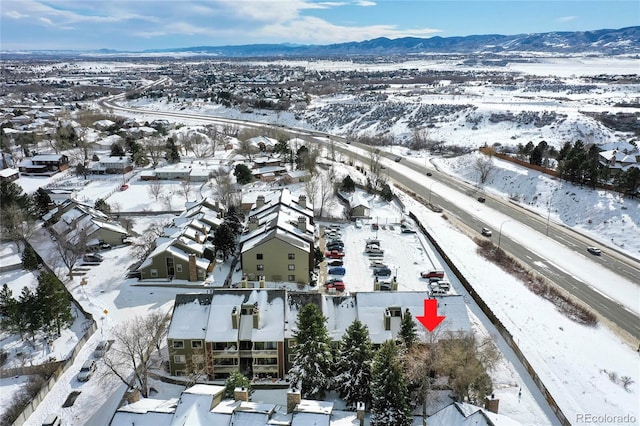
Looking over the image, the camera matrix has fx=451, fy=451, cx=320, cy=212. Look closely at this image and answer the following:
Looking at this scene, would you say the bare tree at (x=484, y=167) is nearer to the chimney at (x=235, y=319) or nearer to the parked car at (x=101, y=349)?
the chimney at (x=235, y=319)

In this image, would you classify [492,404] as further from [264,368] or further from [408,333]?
[264,368]

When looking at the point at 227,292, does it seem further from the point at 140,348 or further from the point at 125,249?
the point at 125,249

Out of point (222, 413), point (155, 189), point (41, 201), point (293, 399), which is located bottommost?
point (222, 413)

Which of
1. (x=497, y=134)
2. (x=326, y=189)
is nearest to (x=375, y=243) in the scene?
(x=326, y=189)

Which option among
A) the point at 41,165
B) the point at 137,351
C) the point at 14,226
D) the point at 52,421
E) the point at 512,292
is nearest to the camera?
the point at 52,421

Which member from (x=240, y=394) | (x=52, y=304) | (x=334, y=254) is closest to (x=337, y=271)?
(x=334, y=254)

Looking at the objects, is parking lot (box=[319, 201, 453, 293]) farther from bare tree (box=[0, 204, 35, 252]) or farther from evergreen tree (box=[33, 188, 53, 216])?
evergreen tree (box=[33, 188, 53, 216])
